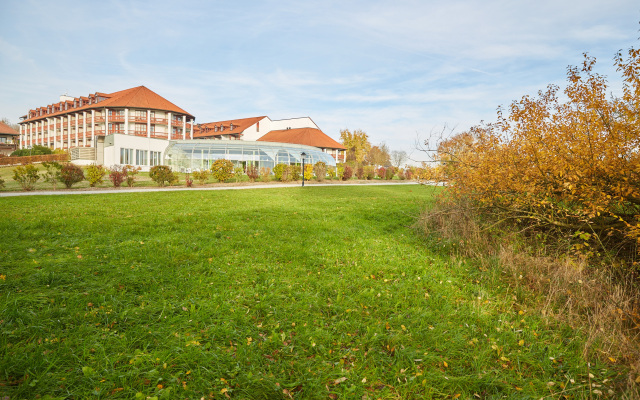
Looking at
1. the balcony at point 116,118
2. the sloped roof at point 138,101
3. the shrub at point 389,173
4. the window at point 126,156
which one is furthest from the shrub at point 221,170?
the balcony at point 116,118

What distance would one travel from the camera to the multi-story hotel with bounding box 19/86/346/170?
35000 mm

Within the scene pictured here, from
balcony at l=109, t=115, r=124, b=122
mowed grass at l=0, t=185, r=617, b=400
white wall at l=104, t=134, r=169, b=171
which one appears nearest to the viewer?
mowed grass at l=0, t=185, r=617, b=400

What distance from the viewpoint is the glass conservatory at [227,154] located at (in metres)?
33.8

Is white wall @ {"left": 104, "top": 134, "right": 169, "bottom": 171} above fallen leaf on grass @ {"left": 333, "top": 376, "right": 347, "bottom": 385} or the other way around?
above

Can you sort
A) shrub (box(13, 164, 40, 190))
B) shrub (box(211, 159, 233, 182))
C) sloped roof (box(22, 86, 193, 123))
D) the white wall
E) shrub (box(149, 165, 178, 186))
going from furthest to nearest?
1. sloped roof (box(22, 86, 193, 123))
2. the white wall
3. shrub (box(211, 159, 233, 182))
4. shrub (box(149, 165, 178, 186))
5. shrub (box(13, 164, 40, 190))

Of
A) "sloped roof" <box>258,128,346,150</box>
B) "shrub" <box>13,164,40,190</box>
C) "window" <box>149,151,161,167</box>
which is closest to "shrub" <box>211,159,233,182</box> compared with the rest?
"shrub" <box>13,164,40,190</box>

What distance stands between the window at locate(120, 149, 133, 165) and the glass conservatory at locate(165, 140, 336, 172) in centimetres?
381

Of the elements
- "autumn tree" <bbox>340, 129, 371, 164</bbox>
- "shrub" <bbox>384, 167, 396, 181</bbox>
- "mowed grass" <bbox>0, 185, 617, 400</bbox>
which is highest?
"autumn tree" <bbox>340, 129, 371, 164</bbox>

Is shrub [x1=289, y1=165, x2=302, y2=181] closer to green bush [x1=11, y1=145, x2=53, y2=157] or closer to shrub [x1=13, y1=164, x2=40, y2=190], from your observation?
shrub [x1=13, y1=164, x2=40, y2=190]

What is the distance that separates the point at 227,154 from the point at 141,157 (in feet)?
36.7

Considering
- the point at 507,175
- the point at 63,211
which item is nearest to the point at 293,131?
the point at 63,211

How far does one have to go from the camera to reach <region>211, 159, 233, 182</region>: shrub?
69.6ft

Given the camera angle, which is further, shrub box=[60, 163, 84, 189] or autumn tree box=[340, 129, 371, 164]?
autumn tree box=[340, 129, 371, 164]

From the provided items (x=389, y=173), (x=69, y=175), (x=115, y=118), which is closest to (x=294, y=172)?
(x=69, y=175)
